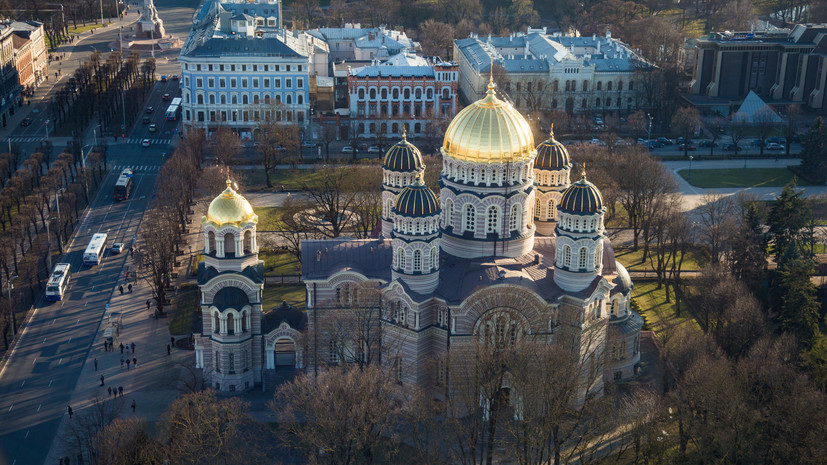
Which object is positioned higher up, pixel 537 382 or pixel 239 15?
pixel 239 15

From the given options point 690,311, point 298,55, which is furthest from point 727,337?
point 298,55

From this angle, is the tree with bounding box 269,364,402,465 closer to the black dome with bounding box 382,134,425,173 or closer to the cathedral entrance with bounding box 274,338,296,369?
the cathedral entrance with bounding box 274,338,296,369

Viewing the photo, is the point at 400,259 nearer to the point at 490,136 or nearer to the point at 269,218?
the point at 490,136

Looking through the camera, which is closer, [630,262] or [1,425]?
[1,425]

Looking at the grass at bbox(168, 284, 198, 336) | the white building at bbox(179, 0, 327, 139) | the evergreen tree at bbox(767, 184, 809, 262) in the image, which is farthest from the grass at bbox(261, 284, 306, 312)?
the white building at bbox(179, 0, 327, 139)

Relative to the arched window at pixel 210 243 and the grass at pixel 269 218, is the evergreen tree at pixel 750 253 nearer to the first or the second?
the arched window at pixel 210 243

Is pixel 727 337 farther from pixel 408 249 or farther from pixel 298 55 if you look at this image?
pixel 298 55

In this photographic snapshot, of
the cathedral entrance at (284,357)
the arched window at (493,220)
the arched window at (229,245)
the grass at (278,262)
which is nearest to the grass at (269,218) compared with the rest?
the grass at (278,262)
